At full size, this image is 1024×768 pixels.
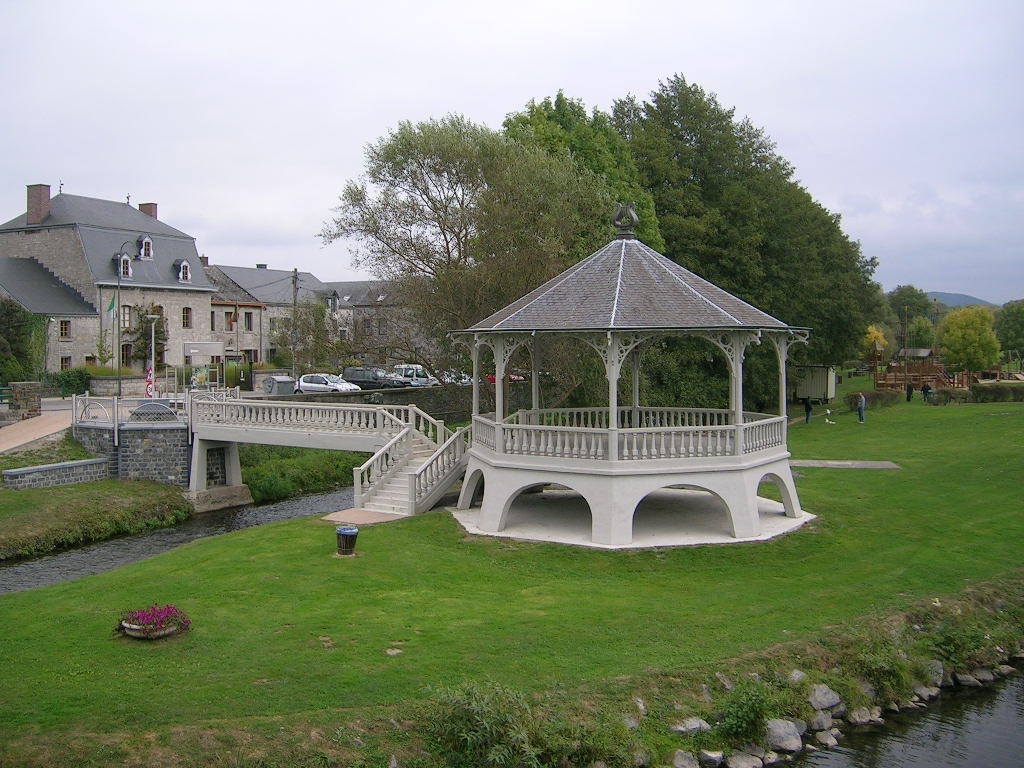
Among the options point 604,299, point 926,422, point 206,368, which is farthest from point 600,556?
point 206,368

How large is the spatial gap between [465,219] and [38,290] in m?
30.6

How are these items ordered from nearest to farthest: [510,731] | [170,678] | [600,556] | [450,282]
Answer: [510,731], [170,678], [600,556], [450,282]

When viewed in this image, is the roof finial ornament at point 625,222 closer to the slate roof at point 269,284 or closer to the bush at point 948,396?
the bush at point 948,396

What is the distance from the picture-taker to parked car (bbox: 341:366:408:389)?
5462cm

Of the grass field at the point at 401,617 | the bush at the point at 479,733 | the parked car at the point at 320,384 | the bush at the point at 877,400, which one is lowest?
the bush at the point at 479,733

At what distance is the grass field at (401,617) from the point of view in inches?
446

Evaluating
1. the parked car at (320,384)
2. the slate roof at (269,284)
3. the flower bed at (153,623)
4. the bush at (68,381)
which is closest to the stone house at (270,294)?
the slate roof at (269,284)

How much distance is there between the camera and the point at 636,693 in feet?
41.0

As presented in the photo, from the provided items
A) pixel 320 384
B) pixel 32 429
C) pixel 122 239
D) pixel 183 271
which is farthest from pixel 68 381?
pixel 32 429

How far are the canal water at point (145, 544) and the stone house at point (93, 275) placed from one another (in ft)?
67.7

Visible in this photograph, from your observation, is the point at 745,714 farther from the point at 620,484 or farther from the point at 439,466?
the point at 439,466

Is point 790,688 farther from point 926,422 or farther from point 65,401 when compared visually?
point 65,401

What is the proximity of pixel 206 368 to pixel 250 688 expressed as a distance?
4191 cm

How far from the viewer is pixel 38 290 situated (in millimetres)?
50719
